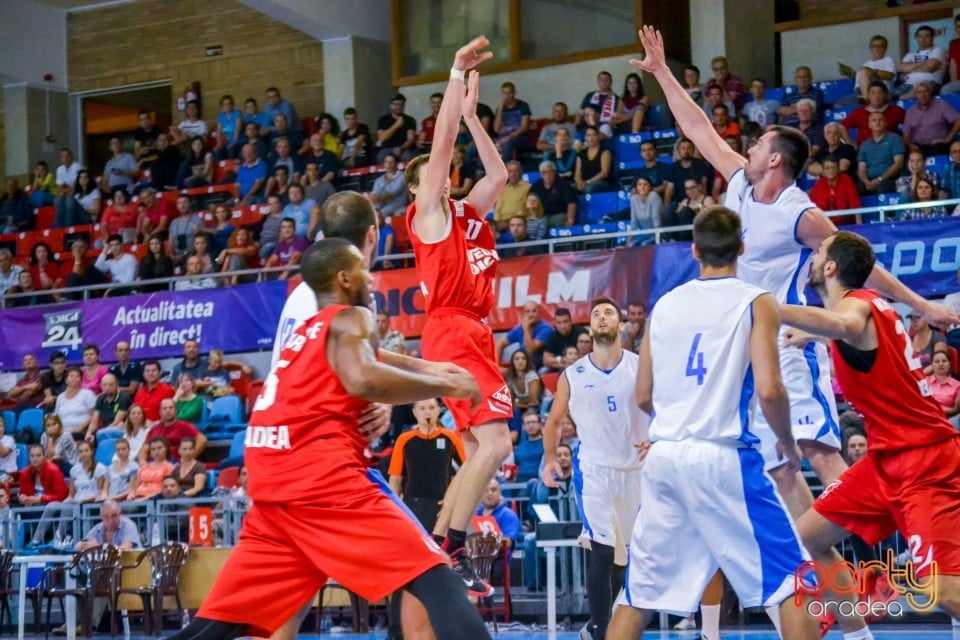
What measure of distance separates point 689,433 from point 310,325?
5.20 ft

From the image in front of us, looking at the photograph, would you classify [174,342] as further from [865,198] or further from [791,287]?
[791,287]

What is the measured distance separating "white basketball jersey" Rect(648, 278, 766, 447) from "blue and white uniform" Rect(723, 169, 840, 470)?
1.42m

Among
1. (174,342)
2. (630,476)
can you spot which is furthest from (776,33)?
(630,476)

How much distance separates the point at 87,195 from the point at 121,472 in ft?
28.9

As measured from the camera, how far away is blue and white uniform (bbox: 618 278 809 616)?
17.5 feet

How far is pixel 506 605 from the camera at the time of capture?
12.7 m

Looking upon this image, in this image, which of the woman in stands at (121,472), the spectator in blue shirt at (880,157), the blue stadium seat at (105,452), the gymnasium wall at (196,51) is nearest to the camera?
the spectator in blue shirt at (880,157)

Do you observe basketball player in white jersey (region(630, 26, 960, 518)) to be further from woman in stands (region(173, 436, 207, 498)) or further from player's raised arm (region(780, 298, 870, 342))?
woman in stands (region(173, 436, 207, 498))

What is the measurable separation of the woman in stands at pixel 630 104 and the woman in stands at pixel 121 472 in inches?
310

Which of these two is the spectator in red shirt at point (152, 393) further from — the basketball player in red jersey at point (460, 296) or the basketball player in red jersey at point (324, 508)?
the basketball player in red jersey at point (324, 508)

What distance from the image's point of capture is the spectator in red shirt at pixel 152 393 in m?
17.8

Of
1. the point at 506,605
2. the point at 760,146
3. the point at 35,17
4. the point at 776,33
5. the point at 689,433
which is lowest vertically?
the point at 506,605

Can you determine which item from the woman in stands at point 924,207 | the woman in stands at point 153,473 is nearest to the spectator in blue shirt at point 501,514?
the woman in stands at point 153,473

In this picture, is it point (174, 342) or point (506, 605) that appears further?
point (174, 342)
